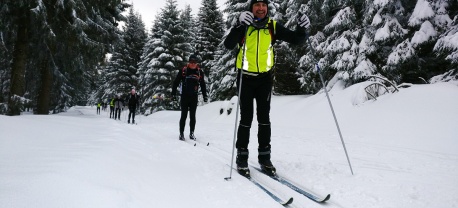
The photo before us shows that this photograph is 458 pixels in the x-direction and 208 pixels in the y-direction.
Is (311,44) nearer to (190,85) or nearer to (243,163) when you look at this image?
(190,85)

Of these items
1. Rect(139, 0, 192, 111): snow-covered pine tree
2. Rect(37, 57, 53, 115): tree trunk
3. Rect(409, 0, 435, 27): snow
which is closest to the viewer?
Rect(409, 0, 435, 27): snow

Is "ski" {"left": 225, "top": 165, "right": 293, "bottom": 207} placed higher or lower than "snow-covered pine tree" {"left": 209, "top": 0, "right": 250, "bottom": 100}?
lower

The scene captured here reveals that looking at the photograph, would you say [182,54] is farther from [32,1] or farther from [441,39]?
[441,39]

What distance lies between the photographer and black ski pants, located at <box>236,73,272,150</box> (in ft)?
12.6

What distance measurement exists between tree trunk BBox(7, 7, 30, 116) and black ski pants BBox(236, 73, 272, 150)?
1108 cm

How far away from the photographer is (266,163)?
370cm

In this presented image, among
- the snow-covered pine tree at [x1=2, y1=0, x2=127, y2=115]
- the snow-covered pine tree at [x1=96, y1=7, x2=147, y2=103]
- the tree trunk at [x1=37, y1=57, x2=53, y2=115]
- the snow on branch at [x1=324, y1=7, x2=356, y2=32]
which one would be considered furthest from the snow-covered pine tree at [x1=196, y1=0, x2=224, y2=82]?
the snow on branch at [x1=324, y1=7, x2=356, y2=32]

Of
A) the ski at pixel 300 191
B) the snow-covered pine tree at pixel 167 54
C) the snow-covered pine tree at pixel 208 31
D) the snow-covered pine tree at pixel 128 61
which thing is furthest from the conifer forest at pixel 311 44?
the snow-covered pine tree at pixel 128 61

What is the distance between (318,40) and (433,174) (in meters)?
12.5

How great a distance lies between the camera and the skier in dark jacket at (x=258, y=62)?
12.2 ft

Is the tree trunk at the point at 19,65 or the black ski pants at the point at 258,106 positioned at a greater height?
the tree trunk at the point at 19,65

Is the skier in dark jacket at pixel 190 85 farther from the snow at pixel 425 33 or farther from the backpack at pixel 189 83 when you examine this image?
the snow at pixel 425 33

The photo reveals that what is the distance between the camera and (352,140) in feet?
22.4

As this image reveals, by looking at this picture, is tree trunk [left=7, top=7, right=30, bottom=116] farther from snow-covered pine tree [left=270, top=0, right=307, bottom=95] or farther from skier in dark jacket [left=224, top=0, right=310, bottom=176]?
snow-covered pine tree [left=270, top=0, right=307, bottom=95]
